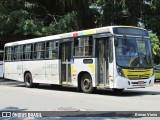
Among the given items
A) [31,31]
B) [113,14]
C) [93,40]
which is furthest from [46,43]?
[113,14]

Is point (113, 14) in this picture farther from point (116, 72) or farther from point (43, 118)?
point (43, 118)

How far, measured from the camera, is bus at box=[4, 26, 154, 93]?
1686 cm

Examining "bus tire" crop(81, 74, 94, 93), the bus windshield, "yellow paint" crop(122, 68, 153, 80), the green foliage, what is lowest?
"bus tire" crop(81, 74, 94, 93)

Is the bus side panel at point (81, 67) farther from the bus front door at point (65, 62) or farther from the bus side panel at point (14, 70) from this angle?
the bus side panel at point (14, 70)

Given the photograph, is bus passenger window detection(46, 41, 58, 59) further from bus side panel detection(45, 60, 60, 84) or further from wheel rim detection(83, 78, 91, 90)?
wheel rim detection(83, 78, 91, 90)

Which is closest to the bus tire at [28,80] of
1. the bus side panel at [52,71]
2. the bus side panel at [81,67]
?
the bus side panel at [52,71]

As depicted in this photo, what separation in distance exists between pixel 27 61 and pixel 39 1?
11987mm

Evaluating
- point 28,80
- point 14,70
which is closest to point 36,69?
point 28,80

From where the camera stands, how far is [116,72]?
16.7 metres

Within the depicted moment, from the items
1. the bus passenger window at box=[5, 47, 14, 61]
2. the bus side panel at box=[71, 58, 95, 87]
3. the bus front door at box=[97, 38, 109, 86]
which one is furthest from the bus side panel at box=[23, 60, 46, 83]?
the bus front door at box=[97, 38, 109, 86]

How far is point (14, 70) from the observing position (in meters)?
25.2

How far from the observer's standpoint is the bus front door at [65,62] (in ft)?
64.8

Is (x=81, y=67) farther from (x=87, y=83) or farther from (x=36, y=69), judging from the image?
(x=36, y=69)

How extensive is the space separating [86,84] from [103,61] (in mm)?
1659
